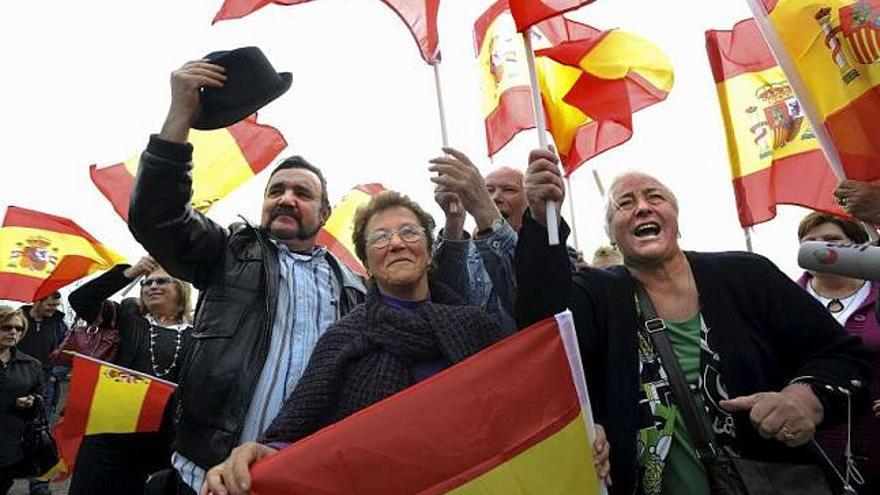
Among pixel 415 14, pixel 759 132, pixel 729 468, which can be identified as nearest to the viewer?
pixel 729 468

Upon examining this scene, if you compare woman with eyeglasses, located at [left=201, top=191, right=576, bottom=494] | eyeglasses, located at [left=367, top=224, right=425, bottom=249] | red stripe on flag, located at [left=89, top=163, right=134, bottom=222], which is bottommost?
woman with eyeglasses, located at [left=201, top=191, right=576, bottom=494]

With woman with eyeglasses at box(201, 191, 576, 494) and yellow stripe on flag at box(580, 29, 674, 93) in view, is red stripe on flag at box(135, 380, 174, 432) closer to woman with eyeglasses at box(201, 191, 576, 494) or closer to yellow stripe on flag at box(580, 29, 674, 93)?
woman with eyeglasses at box(201, 191, 576, 494)

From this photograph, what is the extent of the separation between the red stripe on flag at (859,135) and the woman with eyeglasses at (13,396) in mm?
6333

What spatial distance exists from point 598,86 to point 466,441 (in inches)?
174

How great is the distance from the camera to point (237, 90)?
254 cm

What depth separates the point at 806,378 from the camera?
1.95 m

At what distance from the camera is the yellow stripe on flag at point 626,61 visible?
18.3ft

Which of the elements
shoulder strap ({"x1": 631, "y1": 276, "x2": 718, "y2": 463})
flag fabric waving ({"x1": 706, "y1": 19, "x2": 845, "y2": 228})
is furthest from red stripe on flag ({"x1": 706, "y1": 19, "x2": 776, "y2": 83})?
shoulder strap ({"x1": 631, "y1": 276, "x2": 718, "y2": 463})

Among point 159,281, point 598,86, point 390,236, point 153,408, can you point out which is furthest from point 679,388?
point 598,86

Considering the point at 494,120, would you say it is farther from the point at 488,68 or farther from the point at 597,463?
the point at 597,463

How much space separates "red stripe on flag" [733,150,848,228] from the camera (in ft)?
13.4

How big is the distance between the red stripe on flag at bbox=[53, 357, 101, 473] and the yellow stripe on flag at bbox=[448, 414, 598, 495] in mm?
2845

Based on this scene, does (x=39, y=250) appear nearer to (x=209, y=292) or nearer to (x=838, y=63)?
(x=209, y=292)

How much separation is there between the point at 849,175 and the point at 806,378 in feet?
3.24
